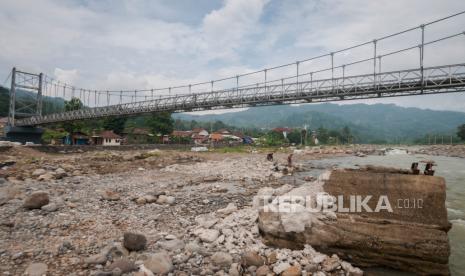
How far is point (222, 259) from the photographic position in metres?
6.65

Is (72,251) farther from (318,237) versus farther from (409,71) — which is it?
(409,71)

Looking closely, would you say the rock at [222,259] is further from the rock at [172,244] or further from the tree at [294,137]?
the tree at [294,137]

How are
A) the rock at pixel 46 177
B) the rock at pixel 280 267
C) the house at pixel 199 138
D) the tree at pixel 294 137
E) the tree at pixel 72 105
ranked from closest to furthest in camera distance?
the rock at pixel 280 267 < the rock at pixel 46 177 < the tree at pixel 72 105 < the house at pixel 199 138 < the tree at pixel 294 137

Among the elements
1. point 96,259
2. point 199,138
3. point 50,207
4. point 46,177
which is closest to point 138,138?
point 199,138

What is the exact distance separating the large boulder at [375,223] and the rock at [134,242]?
327 centimetres

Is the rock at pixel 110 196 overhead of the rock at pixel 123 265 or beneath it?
overhead

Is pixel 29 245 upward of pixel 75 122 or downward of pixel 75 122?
downward

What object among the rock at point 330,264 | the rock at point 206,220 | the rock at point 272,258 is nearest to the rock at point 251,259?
the rock at point 272,258

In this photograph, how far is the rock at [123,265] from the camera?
5.91 m

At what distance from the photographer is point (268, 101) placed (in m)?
43.2

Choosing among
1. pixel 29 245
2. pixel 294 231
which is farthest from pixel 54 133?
pixel 294 231

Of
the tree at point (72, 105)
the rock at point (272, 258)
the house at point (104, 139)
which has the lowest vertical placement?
the rock at point (272, 258)

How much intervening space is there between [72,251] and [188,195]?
687 cm

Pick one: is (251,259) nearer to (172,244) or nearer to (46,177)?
(172,244)
